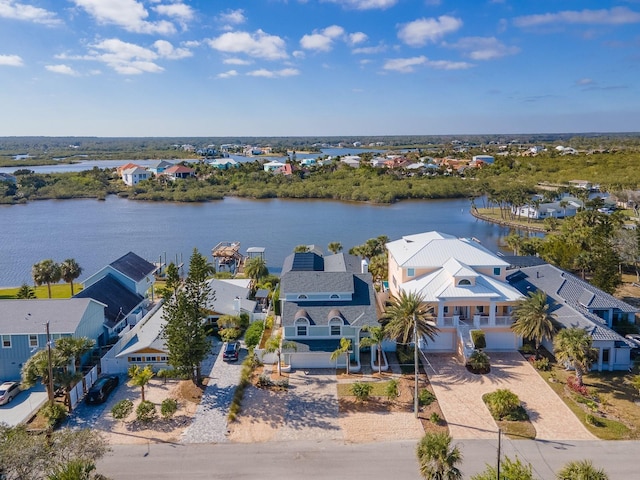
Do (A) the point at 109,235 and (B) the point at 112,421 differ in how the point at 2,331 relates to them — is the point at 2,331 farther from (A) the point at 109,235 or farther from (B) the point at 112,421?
(A) the point at 109,235

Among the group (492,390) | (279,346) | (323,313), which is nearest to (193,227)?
(323,313)

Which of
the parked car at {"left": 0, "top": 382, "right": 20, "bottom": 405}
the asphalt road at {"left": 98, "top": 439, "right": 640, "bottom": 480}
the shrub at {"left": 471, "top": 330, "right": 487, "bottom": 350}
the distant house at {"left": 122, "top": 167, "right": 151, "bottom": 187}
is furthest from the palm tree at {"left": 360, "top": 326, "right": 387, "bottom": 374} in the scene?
the distant house at {"left": 122, "top": 167, "right": 151, "bottom": 187}

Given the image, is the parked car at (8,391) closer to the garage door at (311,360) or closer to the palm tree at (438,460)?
the garage door at (311,360)

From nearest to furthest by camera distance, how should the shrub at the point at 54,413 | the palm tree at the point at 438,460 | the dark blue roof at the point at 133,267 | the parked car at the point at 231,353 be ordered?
the palm tree at the point at 438,460 < the shrub at the point at 54,413 < the parked car at the point at 231,353 < the dark blue roof at the point at 133,267

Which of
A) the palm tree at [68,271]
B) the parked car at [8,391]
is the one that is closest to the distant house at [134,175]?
the palm tree at [68,271]

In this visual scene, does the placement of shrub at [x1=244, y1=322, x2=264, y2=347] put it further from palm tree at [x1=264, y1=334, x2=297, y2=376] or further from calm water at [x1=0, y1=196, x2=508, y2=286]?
calm water at [x1=0, y1=196, x2=508, y2=286]

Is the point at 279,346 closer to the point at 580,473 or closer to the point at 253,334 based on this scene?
the point at 253,334

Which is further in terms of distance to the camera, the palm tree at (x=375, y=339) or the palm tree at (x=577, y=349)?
the palm tree at (x=375, y=339)

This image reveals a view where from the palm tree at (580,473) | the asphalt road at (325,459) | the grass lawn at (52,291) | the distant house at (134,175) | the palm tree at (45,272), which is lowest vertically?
the asphalt road at (325,459)
